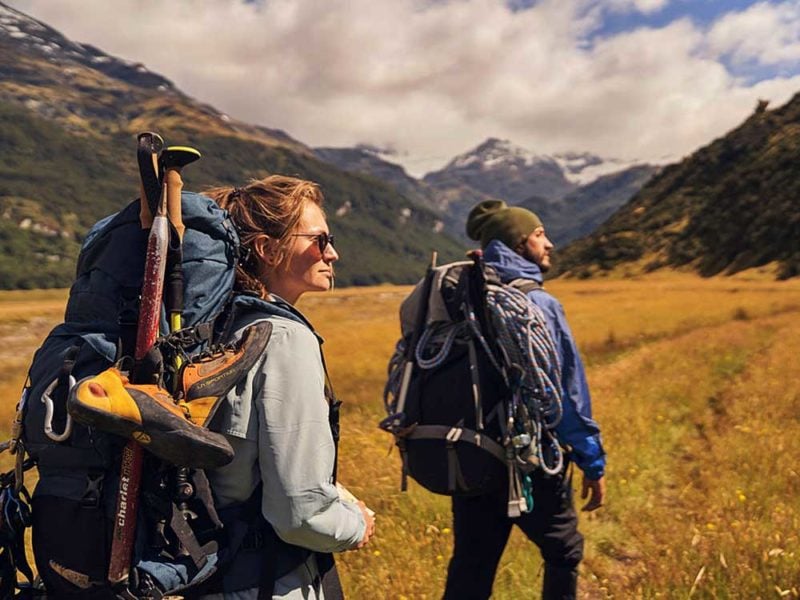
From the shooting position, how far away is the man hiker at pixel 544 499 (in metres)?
3.35

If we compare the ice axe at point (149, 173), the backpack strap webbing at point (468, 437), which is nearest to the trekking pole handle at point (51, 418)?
the ice axe at point (149, 173)

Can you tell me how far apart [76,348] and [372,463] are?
548 cm

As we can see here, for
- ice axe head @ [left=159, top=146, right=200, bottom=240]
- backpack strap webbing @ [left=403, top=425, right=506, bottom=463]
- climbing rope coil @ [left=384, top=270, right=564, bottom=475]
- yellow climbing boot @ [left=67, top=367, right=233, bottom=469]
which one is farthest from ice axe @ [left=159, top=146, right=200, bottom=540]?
climbing rope coil @ [left=384, top=270, right=564, bottom=475]

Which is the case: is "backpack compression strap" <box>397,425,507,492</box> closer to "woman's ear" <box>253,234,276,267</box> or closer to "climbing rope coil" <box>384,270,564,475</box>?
"climbing rope coil" <box>384,270,564,475</box>

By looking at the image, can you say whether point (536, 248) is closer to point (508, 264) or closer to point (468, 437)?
point (508, 264)

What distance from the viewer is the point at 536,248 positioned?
375 cm

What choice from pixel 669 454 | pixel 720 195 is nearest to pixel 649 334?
pixel 669 454

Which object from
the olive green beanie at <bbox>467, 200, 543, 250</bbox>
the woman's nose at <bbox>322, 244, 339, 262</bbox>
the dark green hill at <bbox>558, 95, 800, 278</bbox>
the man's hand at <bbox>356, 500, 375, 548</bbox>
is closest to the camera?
the man's hand at <bbox>356, 500, 375, 548</bbox>

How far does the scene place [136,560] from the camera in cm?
178

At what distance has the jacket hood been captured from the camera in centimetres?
354

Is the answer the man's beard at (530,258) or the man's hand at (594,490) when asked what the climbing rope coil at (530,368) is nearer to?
the man's hand at (594,490)

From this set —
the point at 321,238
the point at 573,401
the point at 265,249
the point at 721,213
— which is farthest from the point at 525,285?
the point at 721,213

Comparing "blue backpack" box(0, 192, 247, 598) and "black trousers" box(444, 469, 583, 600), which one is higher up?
"blue backpack" box(0, 192, 247, 598)

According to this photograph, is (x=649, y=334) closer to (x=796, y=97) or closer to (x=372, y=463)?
(x=372, y=463)
